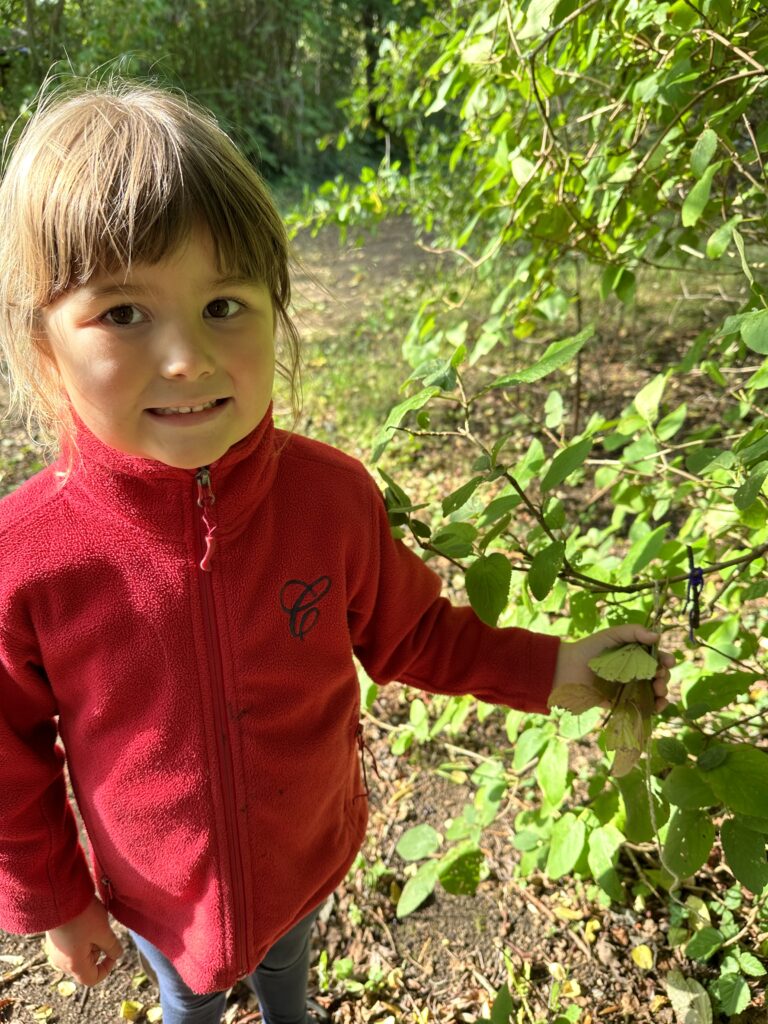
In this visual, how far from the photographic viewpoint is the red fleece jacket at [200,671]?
1.00 m

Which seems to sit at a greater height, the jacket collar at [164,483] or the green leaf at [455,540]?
the jacket collar at [164,483]

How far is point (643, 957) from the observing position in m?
1.67

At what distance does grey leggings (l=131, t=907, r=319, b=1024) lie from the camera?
4.15 ft

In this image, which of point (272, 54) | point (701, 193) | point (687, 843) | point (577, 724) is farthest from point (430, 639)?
point (272, 54)

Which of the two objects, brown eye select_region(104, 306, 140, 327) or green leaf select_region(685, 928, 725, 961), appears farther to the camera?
green leaf select_region(685, 928, 725, 961)

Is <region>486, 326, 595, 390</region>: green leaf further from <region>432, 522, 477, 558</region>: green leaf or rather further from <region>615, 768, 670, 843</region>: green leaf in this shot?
<region>615, 768, 670, 843</region>: green leaf

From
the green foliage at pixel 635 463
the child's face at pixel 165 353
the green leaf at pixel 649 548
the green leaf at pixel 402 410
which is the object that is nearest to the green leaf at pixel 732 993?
the green foliage at pixel 635 463

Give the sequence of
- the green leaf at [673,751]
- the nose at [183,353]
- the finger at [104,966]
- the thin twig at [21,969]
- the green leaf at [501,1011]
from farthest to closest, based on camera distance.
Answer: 1. the thin twig at [21,969]
2. the finger at [104,966]
3. the green leaf at [501,1011]
4. the green leaf at [673,751]
5. the nose at [183,353]

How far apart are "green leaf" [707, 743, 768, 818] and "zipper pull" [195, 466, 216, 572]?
0.65m

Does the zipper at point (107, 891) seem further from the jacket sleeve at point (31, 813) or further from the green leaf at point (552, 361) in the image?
the green leaf at point (552, 361)

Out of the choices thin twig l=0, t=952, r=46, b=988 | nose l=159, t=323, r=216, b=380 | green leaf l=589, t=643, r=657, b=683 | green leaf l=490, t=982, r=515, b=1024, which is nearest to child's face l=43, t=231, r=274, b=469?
nose l=159, t=323, r=216, b=380

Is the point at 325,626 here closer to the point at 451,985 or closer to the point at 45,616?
the point at 45,616

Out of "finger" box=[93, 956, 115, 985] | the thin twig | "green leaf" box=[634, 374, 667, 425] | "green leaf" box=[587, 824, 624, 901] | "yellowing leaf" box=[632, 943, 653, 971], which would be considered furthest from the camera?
the thin twig

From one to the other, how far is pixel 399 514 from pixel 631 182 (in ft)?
2.56
